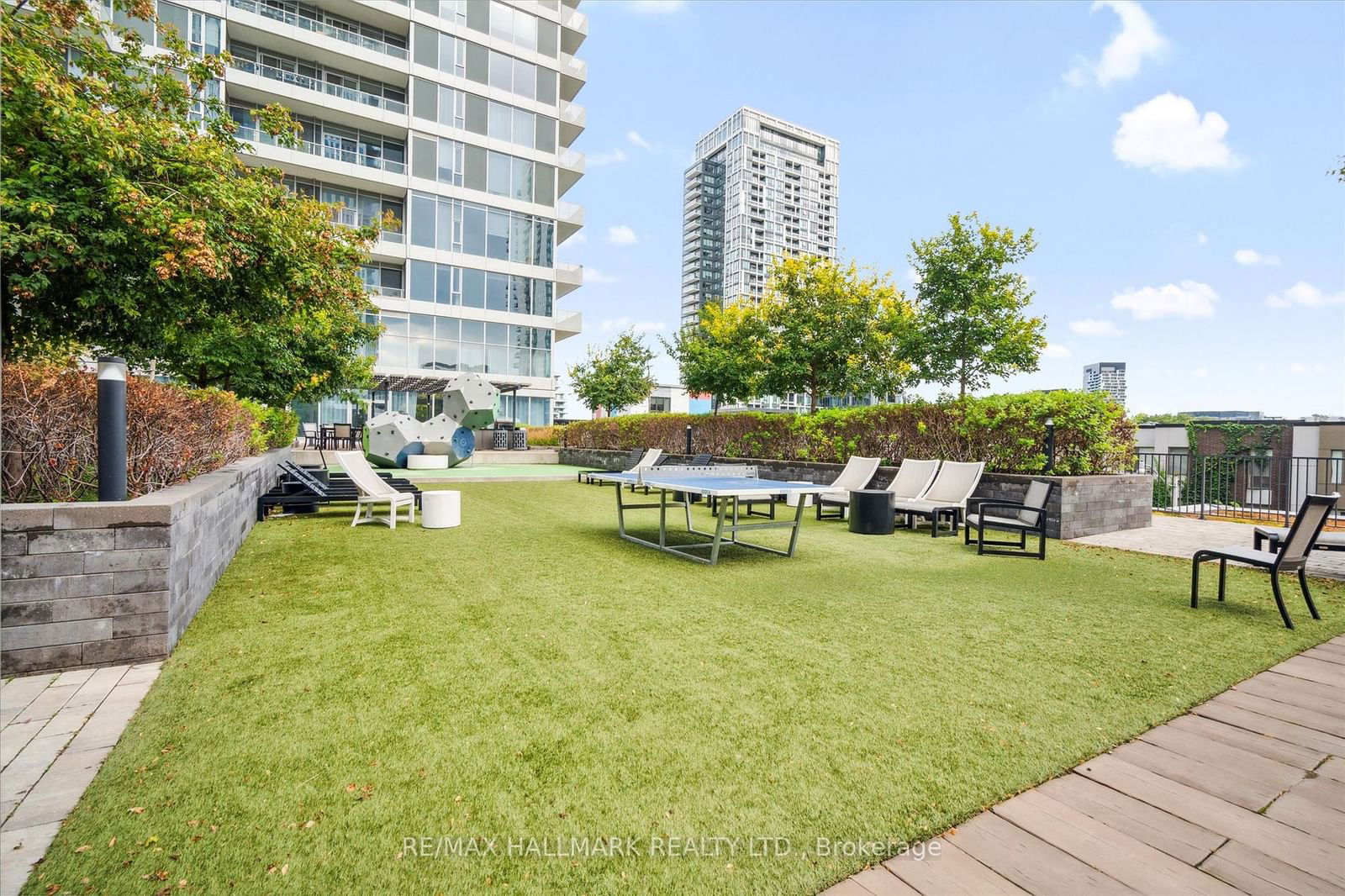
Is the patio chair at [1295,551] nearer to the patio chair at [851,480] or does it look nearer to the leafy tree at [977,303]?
the patio chair at [851,480]

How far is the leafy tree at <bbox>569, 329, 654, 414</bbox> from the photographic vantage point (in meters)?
35.3

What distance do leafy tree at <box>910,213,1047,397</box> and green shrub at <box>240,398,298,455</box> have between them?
19691 mm

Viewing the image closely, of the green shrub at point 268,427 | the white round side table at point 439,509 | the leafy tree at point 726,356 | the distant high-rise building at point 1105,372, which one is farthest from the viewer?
the distant high-rise building at point 1105,372

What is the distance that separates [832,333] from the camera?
877 inches

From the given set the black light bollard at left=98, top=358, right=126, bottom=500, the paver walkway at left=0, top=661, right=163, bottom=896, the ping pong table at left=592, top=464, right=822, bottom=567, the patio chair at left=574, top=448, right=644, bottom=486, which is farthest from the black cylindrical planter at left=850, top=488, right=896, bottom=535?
the patio chair at left=574, top=448, right=644, bottom=486

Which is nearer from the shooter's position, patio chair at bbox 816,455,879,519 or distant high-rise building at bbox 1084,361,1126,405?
patio chair at bbox 816,455,879,519

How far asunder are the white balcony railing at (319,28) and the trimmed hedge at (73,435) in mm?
32488

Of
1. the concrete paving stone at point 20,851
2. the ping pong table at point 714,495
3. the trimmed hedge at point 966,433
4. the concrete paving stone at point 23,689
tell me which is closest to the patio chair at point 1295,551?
the ping pong table at point 714,495

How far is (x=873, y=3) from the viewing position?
736 inches

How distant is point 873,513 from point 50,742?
8212mm

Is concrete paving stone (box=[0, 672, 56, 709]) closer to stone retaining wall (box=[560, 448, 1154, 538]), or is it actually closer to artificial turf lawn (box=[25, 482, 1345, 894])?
artificial turf lawn (box=[25, 482, 1345, 894])

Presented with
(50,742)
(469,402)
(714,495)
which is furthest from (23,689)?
(469,402)

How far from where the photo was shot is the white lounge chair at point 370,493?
28.6 feet

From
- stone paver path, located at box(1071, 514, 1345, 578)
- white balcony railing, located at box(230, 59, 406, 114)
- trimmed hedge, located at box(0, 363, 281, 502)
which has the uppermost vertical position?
white balcony railing, located at box(230, 59, 406, 114)
